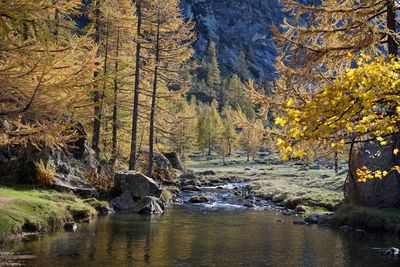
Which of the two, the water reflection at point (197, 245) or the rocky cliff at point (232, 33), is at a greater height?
the rocky cliff at point (232, 33)

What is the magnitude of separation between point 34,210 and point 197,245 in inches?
255

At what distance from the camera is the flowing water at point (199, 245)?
1264cm

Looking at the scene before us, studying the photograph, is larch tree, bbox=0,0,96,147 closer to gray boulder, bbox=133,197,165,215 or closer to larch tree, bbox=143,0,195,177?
gray boulder, bbox=133,197,165,215

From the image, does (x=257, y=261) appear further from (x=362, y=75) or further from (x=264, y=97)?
(x=362, y=75)

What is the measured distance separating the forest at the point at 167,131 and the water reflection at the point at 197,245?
87 mm

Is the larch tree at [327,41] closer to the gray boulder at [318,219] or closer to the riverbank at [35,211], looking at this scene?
the riverbank at [35,211]

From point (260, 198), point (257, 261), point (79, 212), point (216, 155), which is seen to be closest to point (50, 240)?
point (79, 212)

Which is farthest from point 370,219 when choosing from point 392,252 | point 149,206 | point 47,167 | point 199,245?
point 47,167

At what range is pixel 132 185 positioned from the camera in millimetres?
23891

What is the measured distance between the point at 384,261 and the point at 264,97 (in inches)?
246

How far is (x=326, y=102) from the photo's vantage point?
16.6 ft

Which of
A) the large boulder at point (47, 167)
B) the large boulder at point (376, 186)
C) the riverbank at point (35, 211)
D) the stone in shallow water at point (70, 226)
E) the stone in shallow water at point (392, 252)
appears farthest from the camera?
the large boulder at point (47, 167)

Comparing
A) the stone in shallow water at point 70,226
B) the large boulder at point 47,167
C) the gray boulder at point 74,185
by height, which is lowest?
the stone in shallow water at point 70,226

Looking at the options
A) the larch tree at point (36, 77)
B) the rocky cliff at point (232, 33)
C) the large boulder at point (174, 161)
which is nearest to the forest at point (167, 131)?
the larch tree at point (36, 77)
